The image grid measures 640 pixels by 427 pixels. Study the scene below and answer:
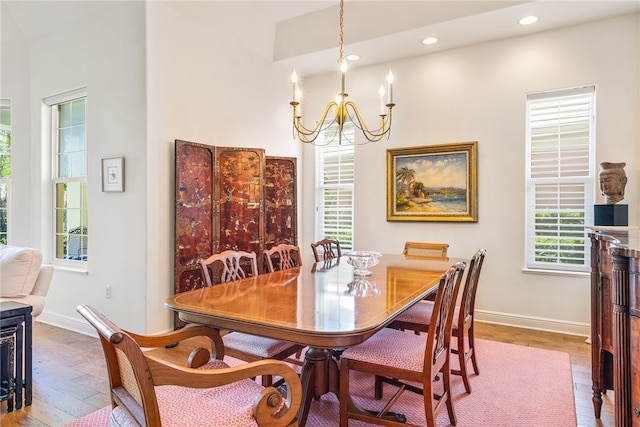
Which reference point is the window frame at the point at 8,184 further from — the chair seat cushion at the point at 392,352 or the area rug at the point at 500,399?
the chair seat cushion at the point at 392,352

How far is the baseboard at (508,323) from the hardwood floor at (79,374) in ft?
0.27

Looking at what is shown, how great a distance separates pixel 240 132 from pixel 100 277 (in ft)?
6.87

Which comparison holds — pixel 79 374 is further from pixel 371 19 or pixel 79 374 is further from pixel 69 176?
pixel 371 19

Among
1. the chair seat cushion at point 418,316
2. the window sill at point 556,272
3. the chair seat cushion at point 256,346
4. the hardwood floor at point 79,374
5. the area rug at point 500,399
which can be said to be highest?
the window sill at point 556,272

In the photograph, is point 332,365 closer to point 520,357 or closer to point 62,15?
point 520,357

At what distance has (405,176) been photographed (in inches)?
181

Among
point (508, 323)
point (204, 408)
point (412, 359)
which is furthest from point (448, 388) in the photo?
point (508, 323)

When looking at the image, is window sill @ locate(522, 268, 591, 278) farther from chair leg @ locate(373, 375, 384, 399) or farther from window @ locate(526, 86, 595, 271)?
chair leg @ locate(373, 375, 384, 399)

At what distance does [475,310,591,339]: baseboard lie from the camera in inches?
147

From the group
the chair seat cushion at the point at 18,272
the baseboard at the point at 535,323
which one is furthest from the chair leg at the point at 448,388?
the chair seat cushion at the point at 18,272

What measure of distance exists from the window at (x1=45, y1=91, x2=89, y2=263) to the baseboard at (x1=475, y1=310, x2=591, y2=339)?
434 centimetres

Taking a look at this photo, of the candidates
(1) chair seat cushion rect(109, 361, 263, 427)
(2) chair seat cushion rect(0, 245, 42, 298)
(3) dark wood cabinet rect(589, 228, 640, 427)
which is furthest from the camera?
(2) chair seat cushion rect(0, 245, 42, 298)

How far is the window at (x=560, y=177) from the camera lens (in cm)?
377

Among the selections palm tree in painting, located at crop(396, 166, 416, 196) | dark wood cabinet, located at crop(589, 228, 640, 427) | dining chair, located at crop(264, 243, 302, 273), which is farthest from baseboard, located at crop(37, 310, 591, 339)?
dark wood cabinet, located at crop(589, 228, 640, 427)
